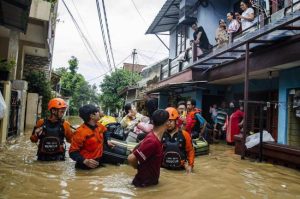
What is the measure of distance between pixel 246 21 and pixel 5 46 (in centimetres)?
1032

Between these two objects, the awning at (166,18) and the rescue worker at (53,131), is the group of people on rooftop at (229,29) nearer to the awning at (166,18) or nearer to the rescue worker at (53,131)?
the awning at (166,18)

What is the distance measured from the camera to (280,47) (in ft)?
30.5

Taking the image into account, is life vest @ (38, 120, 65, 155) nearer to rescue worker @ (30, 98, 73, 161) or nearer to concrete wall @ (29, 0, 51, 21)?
rescue worker @ (30, 98, 73, 161)

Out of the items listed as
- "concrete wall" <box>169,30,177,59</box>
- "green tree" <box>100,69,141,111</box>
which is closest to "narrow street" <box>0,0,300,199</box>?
"concrete wall" <box>169,30,177,59</box>

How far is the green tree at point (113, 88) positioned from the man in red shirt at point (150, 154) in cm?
3267

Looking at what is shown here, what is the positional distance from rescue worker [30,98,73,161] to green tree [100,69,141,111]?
3064 cm

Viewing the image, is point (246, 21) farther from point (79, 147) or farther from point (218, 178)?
point (79, 147)

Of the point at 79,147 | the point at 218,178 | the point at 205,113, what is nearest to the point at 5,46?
the point at 205,113

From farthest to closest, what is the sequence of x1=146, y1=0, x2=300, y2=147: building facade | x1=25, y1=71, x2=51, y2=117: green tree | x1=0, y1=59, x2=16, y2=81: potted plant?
x1=25, y1=71, x2=51, y2=117: green tree → x1=0, y1=59, x2=16, y2=81: potted plant → x1=146, y1=0, x2=300, y2=147: building facade

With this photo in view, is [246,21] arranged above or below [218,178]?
above

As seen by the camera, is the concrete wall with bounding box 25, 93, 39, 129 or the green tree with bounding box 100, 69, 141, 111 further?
the green tree with bounding box 100, 69, 141, 111

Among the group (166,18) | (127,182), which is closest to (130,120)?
(127,182)

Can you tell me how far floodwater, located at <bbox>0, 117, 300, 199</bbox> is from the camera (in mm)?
4570

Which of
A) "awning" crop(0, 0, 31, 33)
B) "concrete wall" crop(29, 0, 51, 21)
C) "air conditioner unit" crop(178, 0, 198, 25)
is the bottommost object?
"awning" crop(0, 0, 31, 33)
